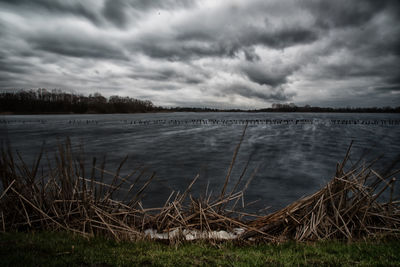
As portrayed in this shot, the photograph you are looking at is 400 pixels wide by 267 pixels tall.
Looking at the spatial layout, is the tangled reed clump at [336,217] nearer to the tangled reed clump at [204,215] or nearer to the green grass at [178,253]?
the tangled reed clump at [204,215]

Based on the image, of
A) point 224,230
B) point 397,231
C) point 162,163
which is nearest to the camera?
point 397,231

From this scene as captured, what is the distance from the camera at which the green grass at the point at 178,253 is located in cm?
342

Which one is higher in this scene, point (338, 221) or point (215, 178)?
point (338, 221)

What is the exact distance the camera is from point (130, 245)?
423 centimetres

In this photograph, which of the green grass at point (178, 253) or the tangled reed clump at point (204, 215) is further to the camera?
the tangled reed clump at point (204, 215)

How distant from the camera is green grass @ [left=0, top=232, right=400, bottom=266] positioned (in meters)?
3.42

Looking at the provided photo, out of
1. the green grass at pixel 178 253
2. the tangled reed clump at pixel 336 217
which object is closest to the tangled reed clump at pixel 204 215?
the tangled reed clump at pixel 336 217

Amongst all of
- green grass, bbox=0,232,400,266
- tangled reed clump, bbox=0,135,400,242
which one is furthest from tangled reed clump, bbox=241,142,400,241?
green grass, bbox=0,232,400,266

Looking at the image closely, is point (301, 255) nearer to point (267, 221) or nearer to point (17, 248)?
point (267, 221)

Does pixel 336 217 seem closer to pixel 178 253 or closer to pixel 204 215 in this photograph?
pixel 204 215

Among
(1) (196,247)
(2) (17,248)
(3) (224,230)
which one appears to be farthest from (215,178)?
(2) (17,248)

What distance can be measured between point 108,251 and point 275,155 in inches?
686

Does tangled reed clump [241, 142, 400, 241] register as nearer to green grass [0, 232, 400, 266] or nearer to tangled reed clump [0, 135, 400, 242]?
tangled reed clump [0, 135, 400, 242]

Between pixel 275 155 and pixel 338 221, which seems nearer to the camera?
pixel 338 221
